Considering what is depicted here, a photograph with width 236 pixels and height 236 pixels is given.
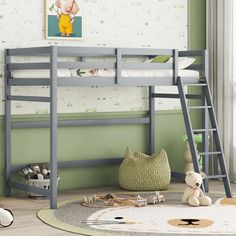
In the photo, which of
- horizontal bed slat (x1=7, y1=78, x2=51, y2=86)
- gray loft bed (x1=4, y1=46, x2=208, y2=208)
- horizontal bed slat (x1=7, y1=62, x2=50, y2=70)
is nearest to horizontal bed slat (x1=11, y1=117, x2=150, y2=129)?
gray loft bed (x1=4, y1=46, x2=208, y2=208)

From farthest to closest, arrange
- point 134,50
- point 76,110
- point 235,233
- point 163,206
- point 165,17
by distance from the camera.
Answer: point 165,17, point 76,110, point 134,50, point 163,206, point 235,233

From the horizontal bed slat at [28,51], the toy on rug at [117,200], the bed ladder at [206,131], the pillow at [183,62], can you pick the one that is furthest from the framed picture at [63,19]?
the toy on rug at [117,200]

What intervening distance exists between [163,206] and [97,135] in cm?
125

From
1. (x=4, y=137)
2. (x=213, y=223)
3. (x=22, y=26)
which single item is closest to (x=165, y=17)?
(x=22, y=26)

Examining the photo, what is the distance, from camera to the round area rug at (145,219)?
175 inches

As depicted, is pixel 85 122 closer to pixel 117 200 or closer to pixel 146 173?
pixel 146 173

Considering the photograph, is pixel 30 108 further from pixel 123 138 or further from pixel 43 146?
pixel 123 138

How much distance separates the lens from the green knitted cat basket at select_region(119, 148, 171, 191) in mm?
5980

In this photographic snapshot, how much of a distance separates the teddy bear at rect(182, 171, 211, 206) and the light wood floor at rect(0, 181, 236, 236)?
0.78m

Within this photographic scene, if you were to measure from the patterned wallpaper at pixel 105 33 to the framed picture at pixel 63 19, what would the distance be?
49mm

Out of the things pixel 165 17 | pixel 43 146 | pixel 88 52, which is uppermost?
pixel 165 17

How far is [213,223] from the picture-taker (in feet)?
15.3

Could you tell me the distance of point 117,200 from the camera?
17.6 feet

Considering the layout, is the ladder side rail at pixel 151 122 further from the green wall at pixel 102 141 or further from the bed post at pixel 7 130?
the bed post at pixel 7 130
